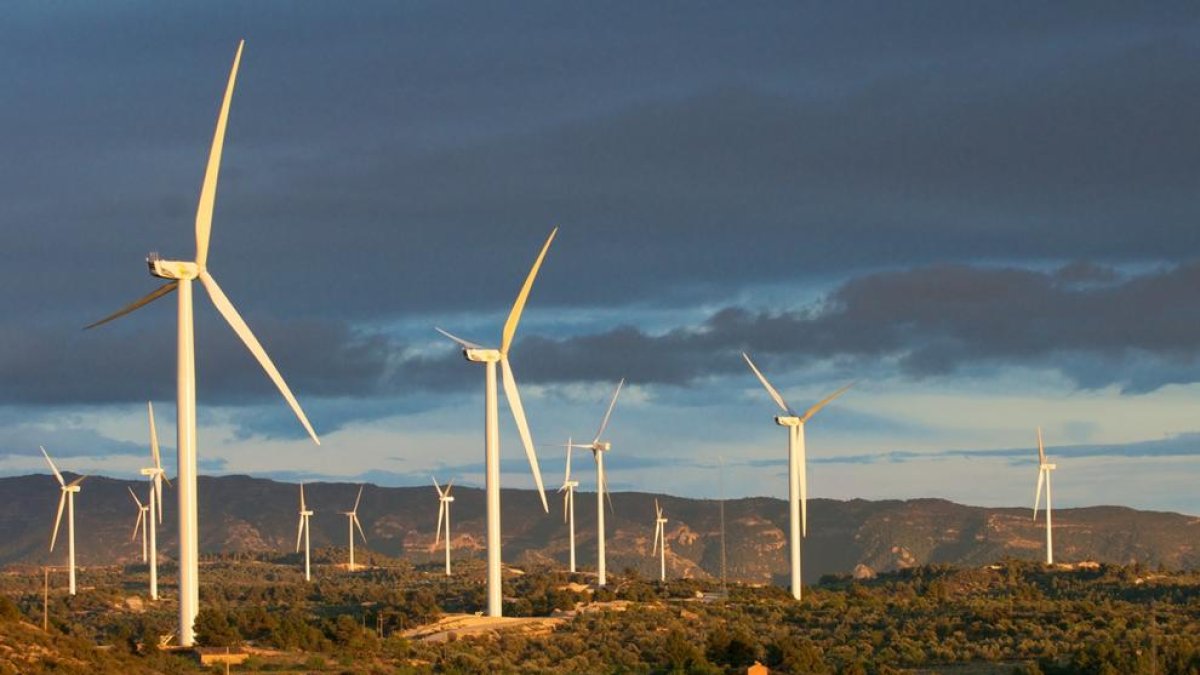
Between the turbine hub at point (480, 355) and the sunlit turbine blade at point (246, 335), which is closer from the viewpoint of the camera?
the sunlit turbine blade at point (246, 335)

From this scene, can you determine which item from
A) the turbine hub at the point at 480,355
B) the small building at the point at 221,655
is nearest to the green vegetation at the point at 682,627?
the small building at the point at 221,655

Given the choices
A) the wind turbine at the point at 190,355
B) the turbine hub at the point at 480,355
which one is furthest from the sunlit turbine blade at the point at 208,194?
the turbine hub at the point at 480,355

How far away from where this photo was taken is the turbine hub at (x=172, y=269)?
80375 mm

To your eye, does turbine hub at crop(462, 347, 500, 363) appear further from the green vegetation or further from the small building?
the small building

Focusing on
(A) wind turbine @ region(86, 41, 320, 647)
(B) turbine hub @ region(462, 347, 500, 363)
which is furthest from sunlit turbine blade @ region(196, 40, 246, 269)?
(B) turbine hub @ region(462, 347, 500, 363)

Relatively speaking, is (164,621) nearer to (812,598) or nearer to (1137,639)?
(812,598)

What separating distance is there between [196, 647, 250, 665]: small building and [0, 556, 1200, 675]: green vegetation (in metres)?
0.68

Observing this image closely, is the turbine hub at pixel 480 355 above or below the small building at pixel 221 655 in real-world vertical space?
above

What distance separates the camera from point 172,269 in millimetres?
80500

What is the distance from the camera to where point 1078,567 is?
536 ft

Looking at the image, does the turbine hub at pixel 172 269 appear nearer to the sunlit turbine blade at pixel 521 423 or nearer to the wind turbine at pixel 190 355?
the wind turbine at pixel 190 355

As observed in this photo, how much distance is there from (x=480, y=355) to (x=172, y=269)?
102 ft

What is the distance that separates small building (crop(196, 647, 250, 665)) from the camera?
79812 mm

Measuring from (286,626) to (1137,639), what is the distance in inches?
1439
